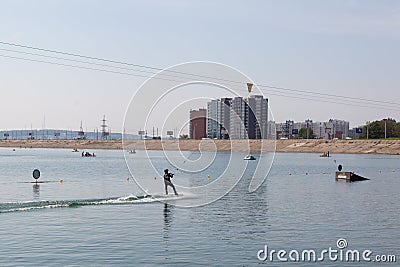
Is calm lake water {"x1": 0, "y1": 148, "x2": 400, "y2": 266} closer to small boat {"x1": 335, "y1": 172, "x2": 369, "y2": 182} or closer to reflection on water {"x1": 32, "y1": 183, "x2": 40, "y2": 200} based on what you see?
reflection on water {"x1": 32, "y1": 183, "x2": 40, "y2": 200}

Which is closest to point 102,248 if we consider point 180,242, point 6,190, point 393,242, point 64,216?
point 180,242

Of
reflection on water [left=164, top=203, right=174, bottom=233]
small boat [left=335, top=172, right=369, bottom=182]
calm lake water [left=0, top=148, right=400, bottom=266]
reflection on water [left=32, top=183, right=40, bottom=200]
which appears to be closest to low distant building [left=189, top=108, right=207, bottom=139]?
reflection on water [left=164, top=203, right=174, bottom=233]

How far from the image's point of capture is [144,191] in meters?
60.5

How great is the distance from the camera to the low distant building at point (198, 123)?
44.3 m

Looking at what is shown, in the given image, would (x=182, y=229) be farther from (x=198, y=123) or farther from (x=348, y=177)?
(x=348, y=177)

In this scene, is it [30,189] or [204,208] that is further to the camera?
[30,189]

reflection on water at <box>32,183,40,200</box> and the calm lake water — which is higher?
reflection on water at <box>32,183,40,200</box>

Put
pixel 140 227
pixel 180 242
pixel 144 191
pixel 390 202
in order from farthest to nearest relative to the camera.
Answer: pixel 144 191
pixel 390 202
pixel 140 227
pixel 180 242

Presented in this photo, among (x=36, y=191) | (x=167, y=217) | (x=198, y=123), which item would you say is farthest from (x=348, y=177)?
(x=167, y=217)

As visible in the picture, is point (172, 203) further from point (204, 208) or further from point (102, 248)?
point (102, 248)

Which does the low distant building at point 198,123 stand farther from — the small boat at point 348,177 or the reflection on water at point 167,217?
the small boat at point 348,177

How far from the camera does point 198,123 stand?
57.1 metres

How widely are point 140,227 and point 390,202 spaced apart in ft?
89.2

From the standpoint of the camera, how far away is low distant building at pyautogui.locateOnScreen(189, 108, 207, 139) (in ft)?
145
